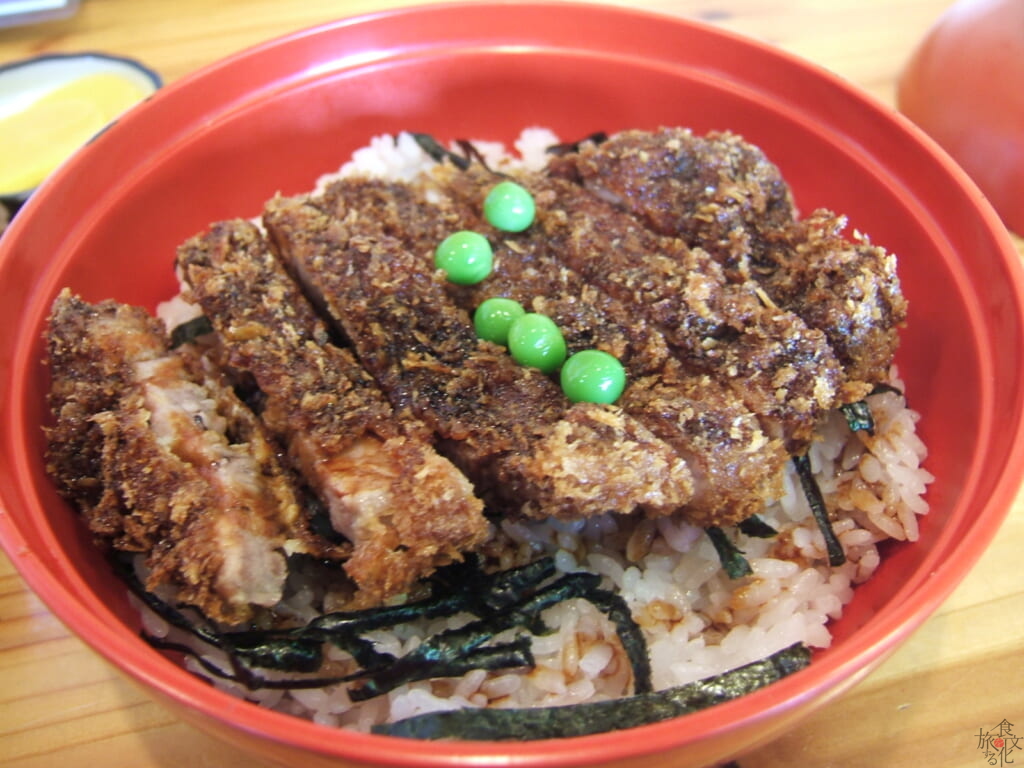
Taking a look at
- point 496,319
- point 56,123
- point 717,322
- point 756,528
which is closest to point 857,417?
point 756,528

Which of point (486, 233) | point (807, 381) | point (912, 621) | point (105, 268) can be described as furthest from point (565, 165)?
point (912, 621)

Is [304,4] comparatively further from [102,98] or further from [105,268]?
[105,268]

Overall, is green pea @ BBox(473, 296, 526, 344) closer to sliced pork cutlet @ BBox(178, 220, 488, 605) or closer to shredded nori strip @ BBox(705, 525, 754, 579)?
sliced pork cutlet @ BBox(178, 220, 488, 605)

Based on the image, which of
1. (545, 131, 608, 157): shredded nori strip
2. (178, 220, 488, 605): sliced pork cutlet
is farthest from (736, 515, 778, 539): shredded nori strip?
(545, 131, 608, 157): shredded nori strip

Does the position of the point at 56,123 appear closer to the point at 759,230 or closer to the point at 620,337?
the point at 620,337

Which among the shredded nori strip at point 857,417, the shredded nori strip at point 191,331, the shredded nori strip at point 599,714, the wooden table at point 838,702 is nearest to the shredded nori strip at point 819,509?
the shredded nori strip at point 857,417

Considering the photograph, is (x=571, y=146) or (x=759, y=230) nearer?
(x=759, y=230)
